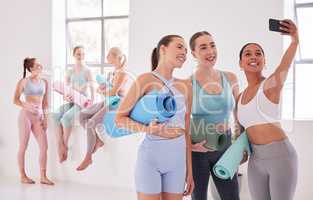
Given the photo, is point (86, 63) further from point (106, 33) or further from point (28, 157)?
point (28, 157)

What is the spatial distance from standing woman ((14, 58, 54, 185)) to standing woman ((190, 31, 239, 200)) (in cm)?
137

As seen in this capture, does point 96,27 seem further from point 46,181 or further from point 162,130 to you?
point 162,130

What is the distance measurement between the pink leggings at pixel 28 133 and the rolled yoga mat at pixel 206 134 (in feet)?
4.52

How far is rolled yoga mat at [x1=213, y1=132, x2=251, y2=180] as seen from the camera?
6.89ft

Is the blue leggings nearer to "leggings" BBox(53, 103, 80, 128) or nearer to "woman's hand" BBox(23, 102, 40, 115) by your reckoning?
"leggings" BBox(53, 103, 80, 128)

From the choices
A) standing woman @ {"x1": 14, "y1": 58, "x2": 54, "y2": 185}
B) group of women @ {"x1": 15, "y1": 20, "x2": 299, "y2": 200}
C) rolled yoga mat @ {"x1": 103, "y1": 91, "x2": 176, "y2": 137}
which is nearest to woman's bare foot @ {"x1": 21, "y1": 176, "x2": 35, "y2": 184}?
standing woman @ {"x1": 14, "y1": 58, "x2": 54, "y2": 185}

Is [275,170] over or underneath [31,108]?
underneath

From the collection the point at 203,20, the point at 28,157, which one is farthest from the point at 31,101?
the point at 203,20

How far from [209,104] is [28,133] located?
5.26 ft

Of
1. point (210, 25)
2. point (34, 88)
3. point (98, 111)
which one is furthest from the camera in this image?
point (34, 88)

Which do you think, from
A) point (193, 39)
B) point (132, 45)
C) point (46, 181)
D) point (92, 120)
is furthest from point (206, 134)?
point (46, 181)

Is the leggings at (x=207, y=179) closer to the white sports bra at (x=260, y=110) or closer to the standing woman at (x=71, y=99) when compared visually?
the white sports bra at (x=260, y=110)

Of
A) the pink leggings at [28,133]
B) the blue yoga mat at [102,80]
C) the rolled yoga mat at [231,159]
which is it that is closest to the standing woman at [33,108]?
the pink leggings at [28,133]

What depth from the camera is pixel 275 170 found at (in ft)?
6.53
